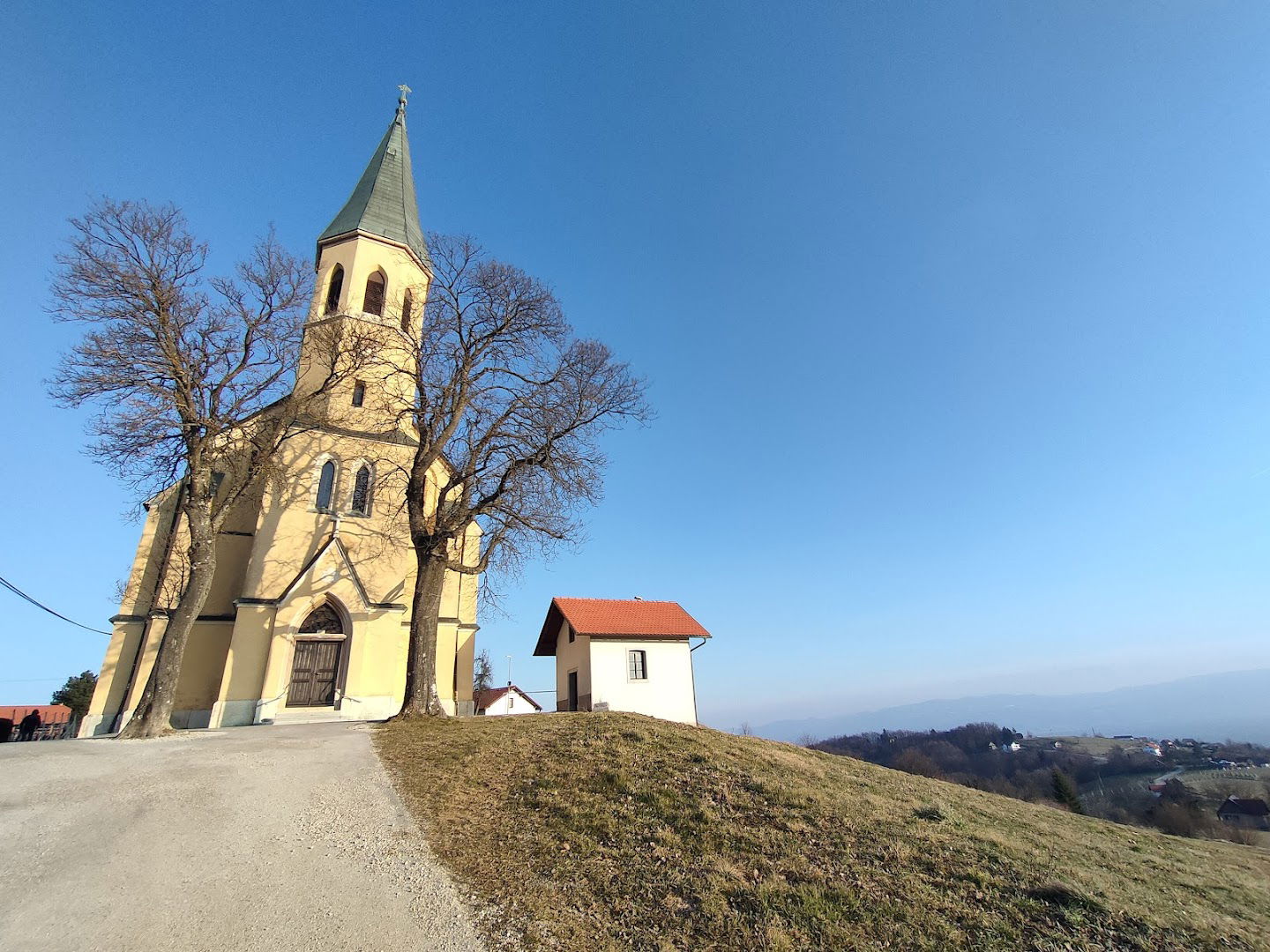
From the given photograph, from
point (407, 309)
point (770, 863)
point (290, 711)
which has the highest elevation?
point (407, 309)

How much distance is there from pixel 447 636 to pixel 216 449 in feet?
30.5

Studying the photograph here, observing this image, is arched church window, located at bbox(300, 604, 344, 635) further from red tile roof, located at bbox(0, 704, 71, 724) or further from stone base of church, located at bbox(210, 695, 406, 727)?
red tile roof, located at bbox(0, 704, 71, 724)

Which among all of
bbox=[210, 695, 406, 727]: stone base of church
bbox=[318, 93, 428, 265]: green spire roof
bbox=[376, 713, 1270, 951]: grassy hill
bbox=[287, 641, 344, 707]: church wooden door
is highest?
bbox=[318, 93, 428, 265]: green spire roof

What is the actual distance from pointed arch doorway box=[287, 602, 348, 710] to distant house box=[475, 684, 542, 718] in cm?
3075

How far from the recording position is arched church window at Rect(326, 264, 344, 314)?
22494 mm

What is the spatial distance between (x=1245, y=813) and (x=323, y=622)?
78374 millimetres

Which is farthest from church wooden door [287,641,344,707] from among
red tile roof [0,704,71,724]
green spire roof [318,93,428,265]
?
red tile roof [0,704,71,724]

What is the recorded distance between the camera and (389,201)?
2441 cm

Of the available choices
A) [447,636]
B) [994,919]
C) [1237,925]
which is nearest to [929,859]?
[994,919]

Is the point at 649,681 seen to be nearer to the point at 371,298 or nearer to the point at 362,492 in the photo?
the point at 362,492

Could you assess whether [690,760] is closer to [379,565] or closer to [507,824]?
[507,824]

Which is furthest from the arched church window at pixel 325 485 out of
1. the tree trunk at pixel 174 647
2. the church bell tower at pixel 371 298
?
the tree trunk at pixel 174 647

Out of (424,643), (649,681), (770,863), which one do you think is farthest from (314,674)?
(770,863)

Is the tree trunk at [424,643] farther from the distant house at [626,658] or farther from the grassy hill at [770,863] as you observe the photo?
the distant house at [626,658]
